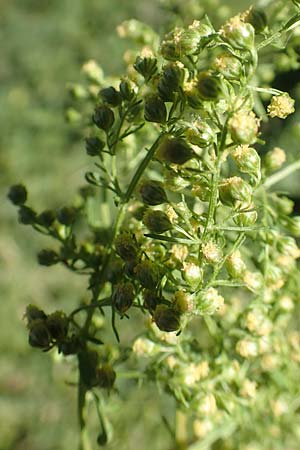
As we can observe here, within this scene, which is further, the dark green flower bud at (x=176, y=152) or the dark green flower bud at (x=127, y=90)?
the dark green flower bud at (x=127, y=90)

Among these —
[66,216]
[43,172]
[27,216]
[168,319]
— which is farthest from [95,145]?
[43,172]

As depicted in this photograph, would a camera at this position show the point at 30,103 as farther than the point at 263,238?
Yes

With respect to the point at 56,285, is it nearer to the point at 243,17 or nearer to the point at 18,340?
the point at 18,340

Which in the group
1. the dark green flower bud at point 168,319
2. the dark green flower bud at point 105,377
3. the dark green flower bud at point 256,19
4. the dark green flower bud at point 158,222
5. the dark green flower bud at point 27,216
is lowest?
the dark green flower bud at point 105,377

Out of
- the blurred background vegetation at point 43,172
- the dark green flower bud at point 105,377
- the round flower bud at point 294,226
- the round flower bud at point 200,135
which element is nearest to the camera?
the round flower bud at point 200,135

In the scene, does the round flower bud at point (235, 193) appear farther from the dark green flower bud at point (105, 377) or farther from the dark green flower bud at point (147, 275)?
the dark green flower bud at point (105, 377)

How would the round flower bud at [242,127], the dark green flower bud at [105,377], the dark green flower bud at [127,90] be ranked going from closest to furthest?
the round flower bud at [242,127]
the dark green flower bud at [127,90]
the dark green flower bud at [105,377]

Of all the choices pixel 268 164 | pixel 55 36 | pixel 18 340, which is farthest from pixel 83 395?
pixel 55 36

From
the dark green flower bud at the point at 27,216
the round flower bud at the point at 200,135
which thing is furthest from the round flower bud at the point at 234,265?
the dark green flower bud at the point at 27,216

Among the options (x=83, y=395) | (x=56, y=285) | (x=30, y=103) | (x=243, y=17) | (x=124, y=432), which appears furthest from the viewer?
(x=30, y=103)
